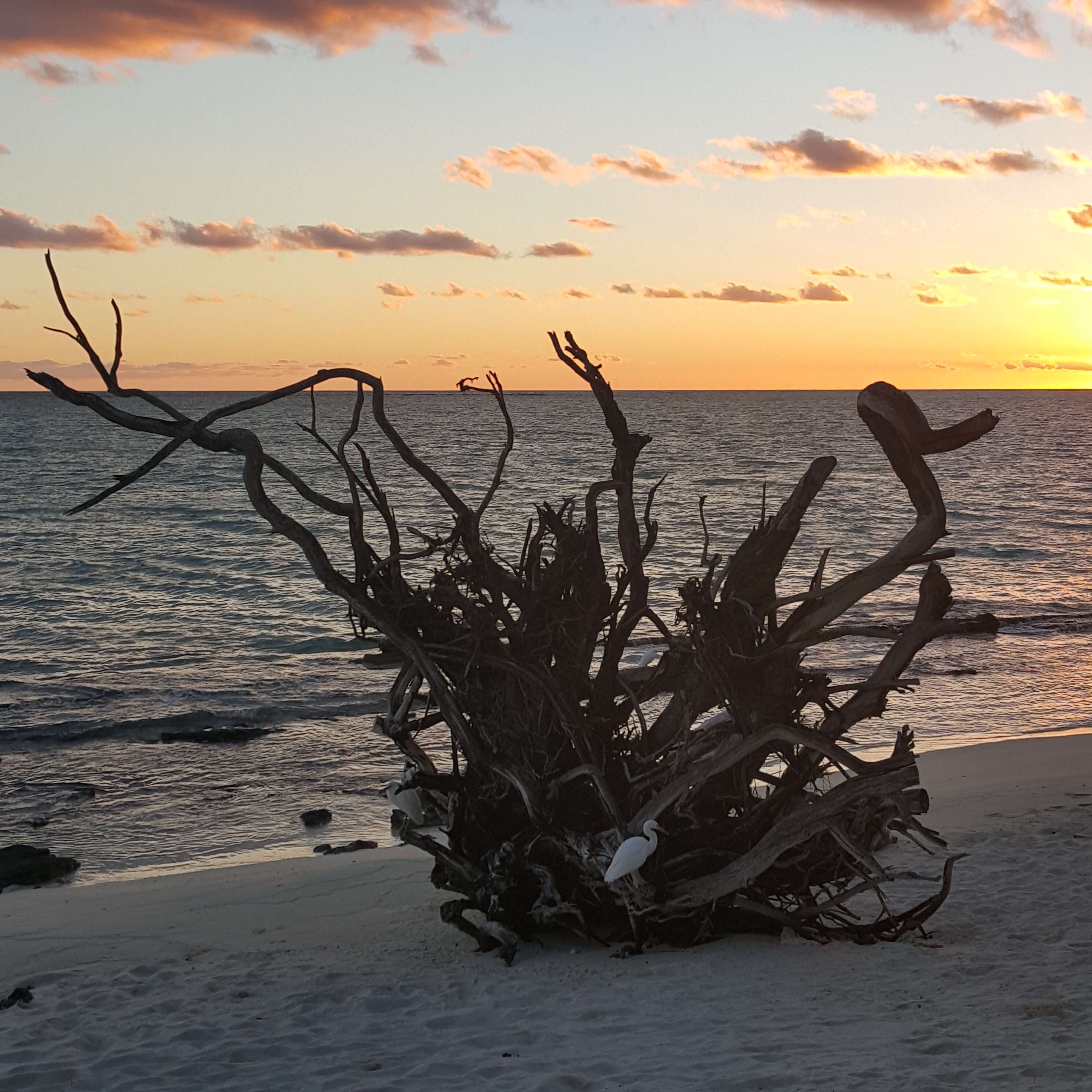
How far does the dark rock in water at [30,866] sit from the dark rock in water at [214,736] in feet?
14.0

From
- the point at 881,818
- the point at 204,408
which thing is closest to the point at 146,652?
the point at 881,818

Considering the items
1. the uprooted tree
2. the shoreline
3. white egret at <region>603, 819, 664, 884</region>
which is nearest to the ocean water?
the shoreline

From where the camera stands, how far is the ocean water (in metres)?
12.4

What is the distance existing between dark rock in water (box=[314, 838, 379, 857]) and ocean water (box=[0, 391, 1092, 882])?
43 centimetres

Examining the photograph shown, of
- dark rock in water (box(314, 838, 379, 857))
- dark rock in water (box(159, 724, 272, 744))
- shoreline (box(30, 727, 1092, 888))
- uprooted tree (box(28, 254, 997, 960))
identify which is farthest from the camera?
dark rock in water (box(159, 724, 272, 744))

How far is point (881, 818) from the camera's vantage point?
739cm

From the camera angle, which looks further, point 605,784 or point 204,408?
point 204,408

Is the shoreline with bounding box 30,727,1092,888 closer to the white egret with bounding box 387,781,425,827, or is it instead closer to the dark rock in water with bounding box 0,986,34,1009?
the white egret with bounding box 387,781,425,827

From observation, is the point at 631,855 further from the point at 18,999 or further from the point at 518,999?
the point at 18,999

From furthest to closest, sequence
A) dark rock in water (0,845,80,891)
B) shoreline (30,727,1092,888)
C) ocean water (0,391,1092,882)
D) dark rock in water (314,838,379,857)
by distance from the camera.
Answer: ocean water (0,391,1092,882) → dark rock in water (314,838,379,857) → shoreline (30,727,1092,888) → dark rock in water (0,845,80,891)

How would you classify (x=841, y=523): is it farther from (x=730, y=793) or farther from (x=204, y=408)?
(x=204, y=408)

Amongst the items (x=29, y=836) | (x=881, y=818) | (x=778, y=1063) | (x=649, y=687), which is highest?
(x=649, y=687)

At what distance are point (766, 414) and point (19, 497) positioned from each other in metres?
129

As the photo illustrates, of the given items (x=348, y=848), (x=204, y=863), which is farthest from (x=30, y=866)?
(x=348, y=848)
